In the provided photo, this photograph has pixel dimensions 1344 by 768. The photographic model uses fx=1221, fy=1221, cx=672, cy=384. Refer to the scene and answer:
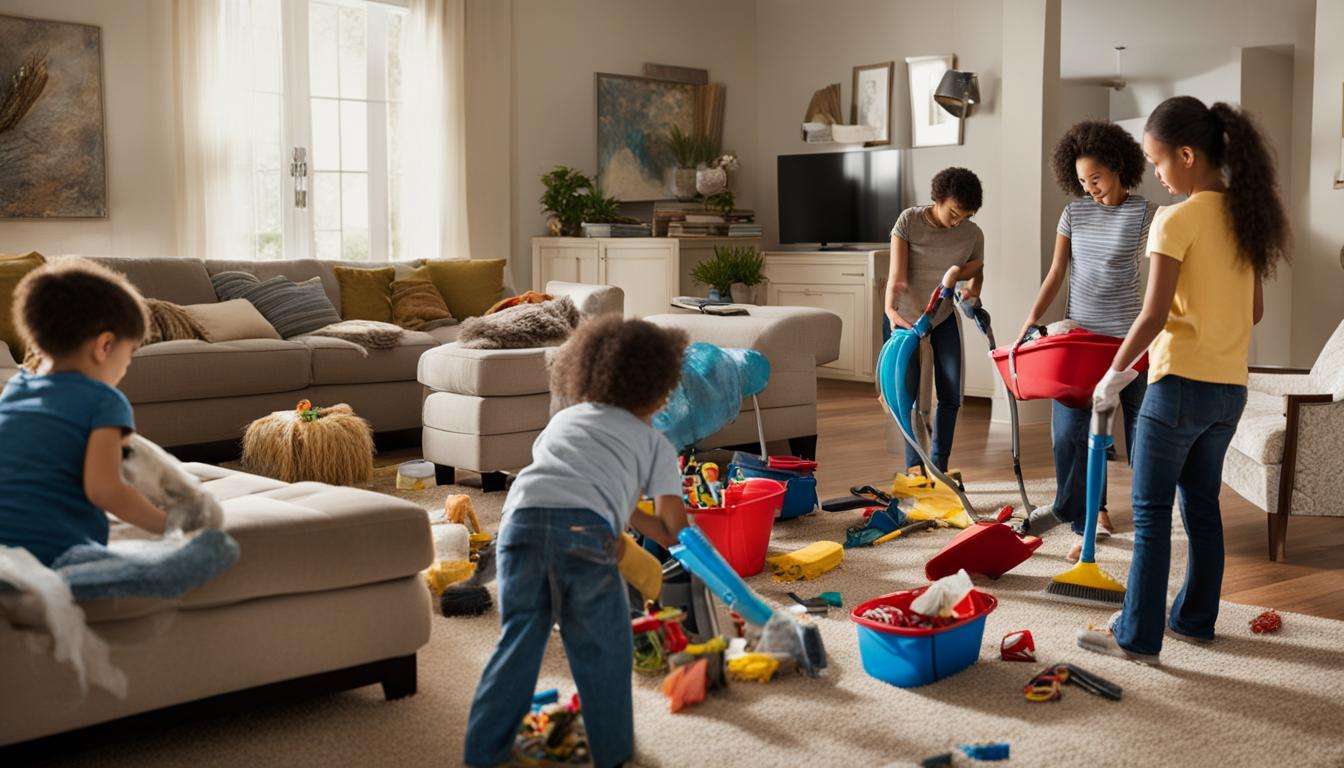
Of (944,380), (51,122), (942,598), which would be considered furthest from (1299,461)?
(51,122)

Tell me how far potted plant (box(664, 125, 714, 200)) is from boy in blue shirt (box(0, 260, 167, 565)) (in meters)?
6.81

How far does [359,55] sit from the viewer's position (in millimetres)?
7305

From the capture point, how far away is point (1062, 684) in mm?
2564

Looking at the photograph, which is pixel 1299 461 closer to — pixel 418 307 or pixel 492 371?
pixel 492 371

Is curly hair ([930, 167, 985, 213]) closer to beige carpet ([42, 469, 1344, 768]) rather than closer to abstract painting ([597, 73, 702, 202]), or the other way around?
beige carpet ([42, 469, 1344, 768])

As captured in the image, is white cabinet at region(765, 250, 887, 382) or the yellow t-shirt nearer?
the yellow t-shirt

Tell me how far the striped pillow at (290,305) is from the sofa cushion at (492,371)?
1.26 meters

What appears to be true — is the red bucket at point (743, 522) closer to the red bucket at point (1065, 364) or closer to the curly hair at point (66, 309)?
the red bucket at point (1065, 364)

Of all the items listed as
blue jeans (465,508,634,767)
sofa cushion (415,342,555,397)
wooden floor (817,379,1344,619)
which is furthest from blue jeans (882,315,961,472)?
blue jeans (465,508,634,767)

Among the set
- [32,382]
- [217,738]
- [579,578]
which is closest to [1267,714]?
[579,578]

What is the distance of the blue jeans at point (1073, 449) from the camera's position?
370cm

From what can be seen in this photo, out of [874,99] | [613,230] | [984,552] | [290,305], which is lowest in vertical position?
[984,552]

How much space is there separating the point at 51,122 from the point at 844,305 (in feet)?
15.3

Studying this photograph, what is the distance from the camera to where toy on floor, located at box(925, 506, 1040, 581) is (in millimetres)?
3225
